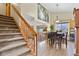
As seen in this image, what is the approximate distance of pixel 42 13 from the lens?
2.04 metres

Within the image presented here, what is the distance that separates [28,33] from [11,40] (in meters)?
0.28

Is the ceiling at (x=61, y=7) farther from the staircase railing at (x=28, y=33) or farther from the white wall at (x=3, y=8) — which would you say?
the white wall at (x=3, y=8)

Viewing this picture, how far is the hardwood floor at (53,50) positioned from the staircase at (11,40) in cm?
23

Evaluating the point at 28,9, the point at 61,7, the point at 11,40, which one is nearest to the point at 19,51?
the point at 11,40

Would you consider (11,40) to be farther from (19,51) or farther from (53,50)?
(53,50)

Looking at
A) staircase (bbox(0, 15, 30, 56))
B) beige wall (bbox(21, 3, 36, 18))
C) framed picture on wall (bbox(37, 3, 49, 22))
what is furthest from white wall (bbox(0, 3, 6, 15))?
framed picture on wall (bbox(37, 3, 49, 22))

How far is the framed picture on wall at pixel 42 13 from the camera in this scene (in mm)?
2021

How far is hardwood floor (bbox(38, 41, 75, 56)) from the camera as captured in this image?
6.77 ft

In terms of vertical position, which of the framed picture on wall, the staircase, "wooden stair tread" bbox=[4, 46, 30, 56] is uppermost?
the framed picture on wall

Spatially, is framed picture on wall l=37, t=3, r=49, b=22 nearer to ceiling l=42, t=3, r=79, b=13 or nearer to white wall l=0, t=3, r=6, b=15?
ceiling l=42, t=3, r=79, b=13

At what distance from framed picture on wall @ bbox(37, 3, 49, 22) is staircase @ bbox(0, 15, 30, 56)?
0.41 metres

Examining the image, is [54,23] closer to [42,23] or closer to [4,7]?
[42,23]

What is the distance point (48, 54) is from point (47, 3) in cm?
75

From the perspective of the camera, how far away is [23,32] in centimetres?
215
